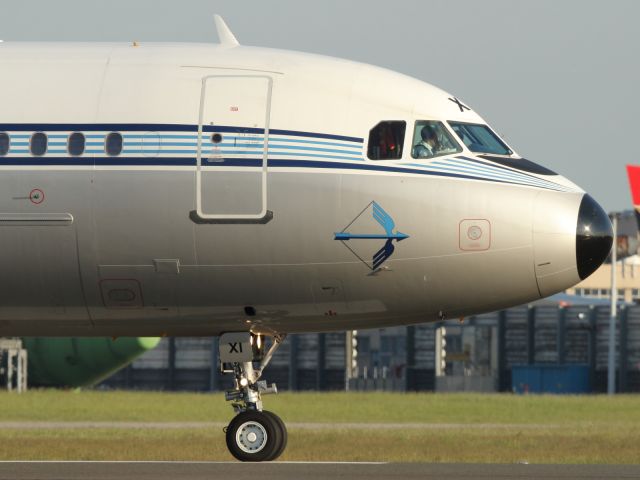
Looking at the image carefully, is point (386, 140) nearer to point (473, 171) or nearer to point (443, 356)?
point (473, 171)

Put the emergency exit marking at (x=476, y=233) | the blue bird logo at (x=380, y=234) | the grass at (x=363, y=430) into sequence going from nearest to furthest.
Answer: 1. the emergency exit marking at (x=476, y=233)
2. the blue bird logo at (x=380, y=234)
3. the grass at (x=363, y=430)

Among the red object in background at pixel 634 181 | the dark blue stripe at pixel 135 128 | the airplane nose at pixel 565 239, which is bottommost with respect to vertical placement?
the airplane nose at pixel 565 239

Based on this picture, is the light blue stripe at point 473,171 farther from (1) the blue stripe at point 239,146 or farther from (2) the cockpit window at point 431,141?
(1) the blue stripe at point 239,146

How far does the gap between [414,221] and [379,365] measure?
66.1 m

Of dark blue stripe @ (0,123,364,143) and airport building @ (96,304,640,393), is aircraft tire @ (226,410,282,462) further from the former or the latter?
airport building @ (96,304,640,393)

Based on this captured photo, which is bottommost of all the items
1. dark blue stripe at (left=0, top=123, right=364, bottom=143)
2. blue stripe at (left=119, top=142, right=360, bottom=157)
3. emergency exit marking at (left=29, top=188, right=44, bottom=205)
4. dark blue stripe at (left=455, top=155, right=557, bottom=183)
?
emergency exit marking at (left=29, top=188, right=44, bottom=205)

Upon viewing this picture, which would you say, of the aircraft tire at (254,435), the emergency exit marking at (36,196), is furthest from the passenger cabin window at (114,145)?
the aircraft tire at (254,435)

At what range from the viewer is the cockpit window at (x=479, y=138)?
22.9 metres

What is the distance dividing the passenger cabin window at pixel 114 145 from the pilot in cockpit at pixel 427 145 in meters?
4.29

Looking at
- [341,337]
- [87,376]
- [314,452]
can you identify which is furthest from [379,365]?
[314,452]

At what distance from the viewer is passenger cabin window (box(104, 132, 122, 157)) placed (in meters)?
22.3

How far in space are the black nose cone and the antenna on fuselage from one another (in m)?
6.26

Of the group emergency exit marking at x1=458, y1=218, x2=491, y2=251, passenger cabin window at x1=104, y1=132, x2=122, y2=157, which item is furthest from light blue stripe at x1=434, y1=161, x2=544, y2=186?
passenger cabin window at x1=104, y1=132, x2=122, y2=157

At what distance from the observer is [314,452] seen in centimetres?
3516
